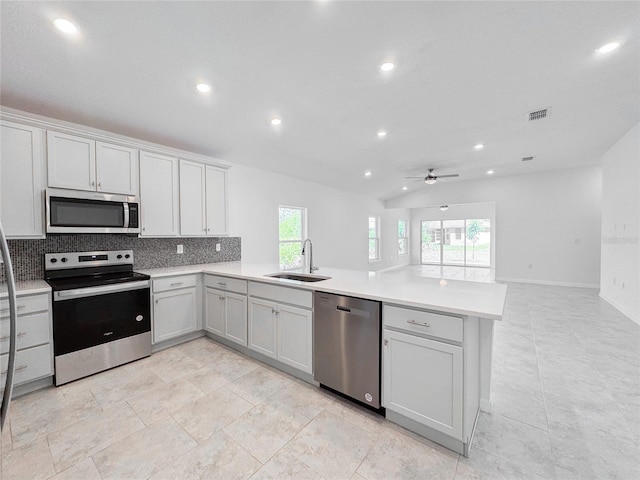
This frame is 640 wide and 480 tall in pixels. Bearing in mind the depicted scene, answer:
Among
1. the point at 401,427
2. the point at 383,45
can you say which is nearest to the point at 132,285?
the point at 401,427

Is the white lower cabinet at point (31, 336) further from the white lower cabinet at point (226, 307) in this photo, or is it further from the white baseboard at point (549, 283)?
the white baseboard at point (549, 283)

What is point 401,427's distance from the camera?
1.82 m

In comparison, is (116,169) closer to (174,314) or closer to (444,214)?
(174,314)

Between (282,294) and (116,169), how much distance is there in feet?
7.17

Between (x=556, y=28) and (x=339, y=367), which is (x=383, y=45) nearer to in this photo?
(x=556, y=28)

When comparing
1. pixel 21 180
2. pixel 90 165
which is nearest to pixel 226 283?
pixel 90 165

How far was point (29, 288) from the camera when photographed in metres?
2.19

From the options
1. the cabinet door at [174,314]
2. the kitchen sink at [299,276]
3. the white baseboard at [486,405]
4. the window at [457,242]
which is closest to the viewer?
the white baseboard at [486,405]

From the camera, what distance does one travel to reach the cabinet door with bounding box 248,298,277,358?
99.6 inches

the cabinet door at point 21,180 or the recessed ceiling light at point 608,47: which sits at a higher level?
the recessed ceiling light at point 608,47

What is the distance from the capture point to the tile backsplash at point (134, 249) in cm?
250

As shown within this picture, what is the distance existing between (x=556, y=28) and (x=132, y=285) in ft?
13.5

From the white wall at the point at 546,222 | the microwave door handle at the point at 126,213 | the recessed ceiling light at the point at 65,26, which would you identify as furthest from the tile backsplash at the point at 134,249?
the white wall at the point at 546,222

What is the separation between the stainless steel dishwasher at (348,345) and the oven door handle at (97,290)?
1855mm
